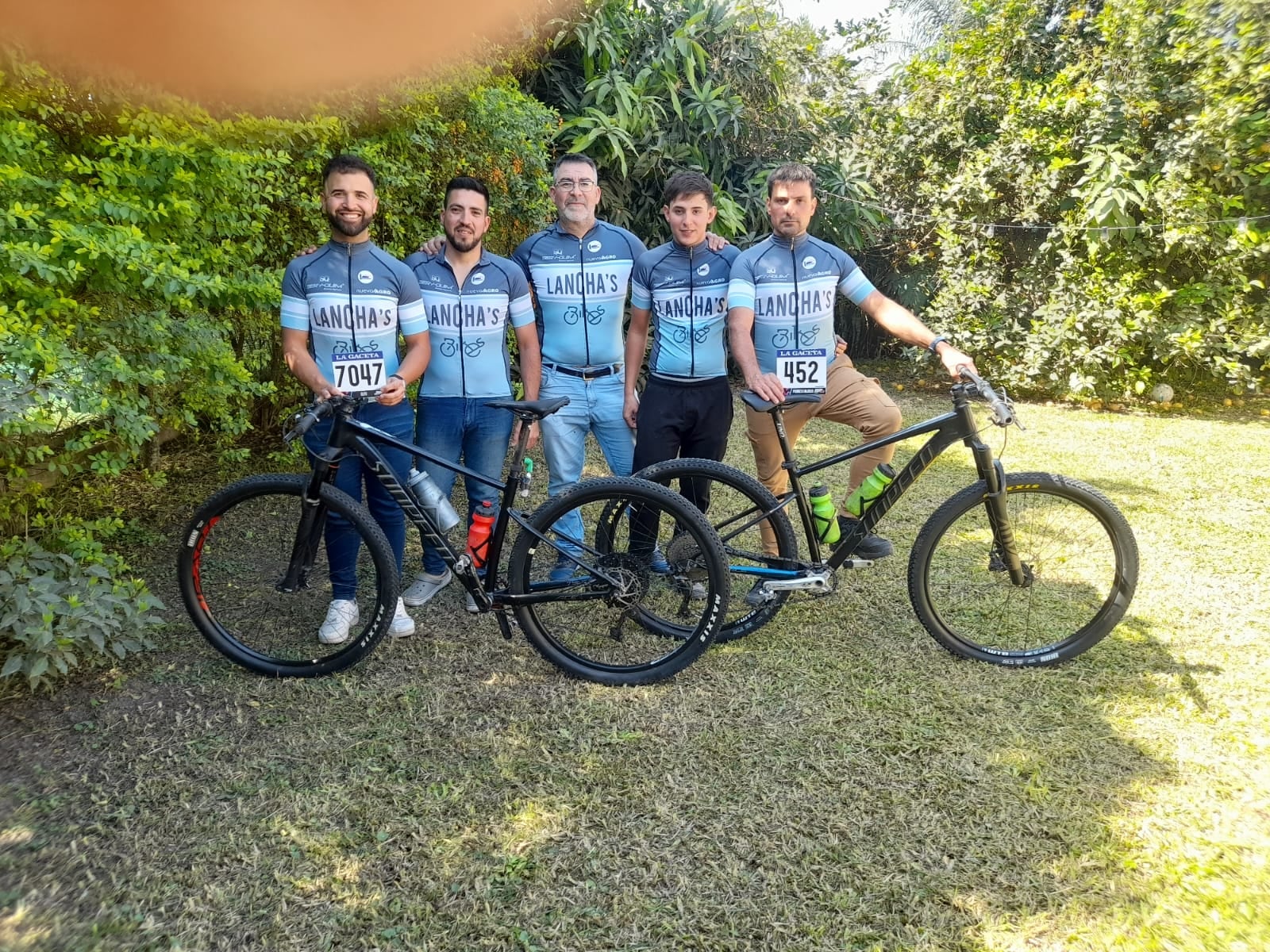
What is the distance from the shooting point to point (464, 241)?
3570mm

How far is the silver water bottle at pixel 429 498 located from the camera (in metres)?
3.36

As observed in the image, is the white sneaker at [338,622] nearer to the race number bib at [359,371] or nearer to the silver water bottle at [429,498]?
the silver water bottle at [429,498]

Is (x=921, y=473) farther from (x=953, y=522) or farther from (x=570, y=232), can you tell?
(x=570, y=232)

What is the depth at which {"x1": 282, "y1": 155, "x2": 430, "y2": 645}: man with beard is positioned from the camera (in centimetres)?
326

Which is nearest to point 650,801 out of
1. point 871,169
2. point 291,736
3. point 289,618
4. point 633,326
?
point 291,736

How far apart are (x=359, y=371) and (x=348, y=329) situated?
18cm

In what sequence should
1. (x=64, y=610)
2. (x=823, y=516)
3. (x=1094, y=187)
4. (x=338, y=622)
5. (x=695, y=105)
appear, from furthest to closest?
(x=695, y=105) < (x=1094, y=187) < (x=823, y=516) < (x=338, y=622) < (x=64, y=610)

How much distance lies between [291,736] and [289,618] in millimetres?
816

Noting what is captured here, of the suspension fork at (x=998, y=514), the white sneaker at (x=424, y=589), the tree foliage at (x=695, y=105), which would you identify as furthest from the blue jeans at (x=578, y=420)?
the tree foliage at (x=695, y=105)

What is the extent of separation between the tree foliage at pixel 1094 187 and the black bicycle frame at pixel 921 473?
6405mm

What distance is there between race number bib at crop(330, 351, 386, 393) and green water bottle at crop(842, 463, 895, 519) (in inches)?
83.2

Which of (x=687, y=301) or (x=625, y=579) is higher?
(x=687, y=301)

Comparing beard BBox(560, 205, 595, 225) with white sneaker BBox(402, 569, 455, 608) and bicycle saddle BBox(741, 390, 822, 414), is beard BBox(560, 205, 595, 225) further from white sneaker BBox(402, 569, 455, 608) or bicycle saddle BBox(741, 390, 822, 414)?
white sneaker BBox(402, 569, 455, 608)

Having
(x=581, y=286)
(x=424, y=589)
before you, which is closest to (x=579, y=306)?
(x=581, y=286)
